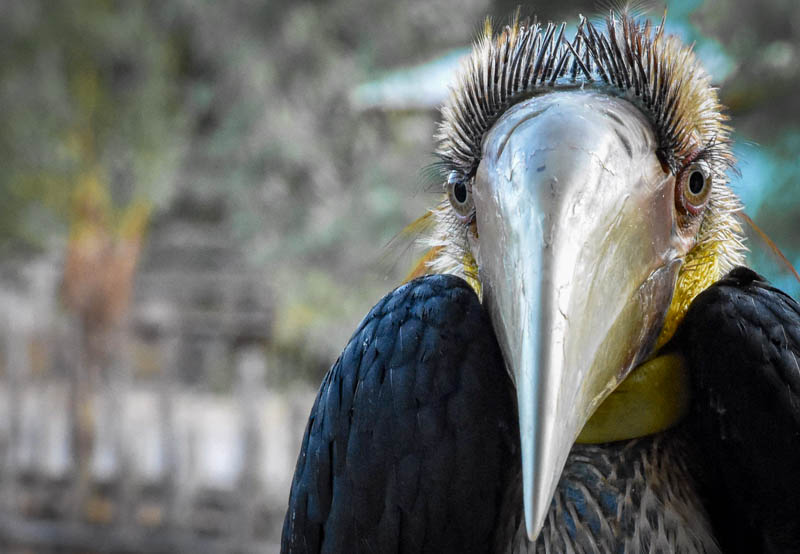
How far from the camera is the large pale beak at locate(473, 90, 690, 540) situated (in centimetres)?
77

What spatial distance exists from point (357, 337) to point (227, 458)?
386 centimetres

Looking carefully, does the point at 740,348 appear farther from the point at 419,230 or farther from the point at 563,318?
the point at 419,230

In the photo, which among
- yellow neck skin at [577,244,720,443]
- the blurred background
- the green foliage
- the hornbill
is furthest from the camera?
the green foliage

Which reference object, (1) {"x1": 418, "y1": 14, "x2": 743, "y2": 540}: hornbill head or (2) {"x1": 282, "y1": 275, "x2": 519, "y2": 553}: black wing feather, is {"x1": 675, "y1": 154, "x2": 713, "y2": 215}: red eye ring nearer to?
(1) {"x1": 418, "y1": 14, "x2": 743, "y2": 540}: hornbill head

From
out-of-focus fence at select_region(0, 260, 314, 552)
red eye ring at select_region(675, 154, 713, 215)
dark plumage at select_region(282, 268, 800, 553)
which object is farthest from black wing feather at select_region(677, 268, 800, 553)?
out-of-focus fence at select_region(0, 260, 314, 552)

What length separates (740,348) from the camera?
0.97 metres

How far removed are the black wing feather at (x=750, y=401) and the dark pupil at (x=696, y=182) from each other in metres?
0.13

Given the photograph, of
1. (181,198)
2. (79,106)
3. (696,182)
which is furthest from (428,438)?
(181,198)

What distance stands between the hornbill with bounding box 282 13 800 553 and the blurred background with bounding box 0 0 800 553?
219 cm

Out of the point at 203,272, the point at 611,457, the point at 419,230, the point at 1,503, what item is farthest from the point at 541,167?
the point at 203,272

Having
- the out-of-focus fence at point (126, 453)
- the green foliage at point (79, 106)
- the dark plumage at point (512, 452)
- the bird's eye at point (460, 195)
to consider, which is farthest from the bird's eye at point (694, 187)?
the green foliage at point (79, 106)

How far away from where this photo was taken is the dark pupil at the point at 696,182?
107 cm

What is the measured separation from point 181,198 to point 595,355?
16.4 ft

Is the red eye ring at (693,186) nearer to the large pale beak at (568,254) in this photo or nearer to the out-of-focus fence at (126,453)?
the large pale beak at (568,254)
